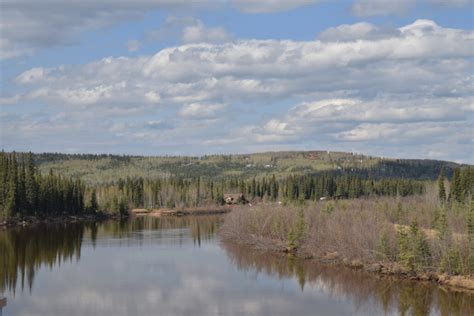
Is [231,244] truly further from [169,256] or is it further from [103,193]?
[103,193]

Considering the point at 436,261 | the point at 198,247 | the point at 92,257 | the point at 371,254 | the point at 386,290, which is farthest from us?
the point at 198,247

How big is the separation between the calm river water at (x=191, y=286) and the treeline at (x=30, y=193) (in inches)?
1306

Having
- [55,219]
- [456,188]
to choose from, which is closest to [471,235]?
[456,188]

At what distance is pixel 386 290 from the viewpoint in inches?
2095

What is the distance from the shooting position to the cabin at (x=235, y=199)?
629 ft

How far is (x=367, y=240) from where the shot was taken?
64.6 m

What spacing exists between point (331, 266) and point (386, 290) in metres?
13.7

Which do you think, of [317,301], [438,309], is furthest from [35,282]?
[438,309]

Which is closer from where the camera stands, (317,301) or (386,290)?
(317,301)

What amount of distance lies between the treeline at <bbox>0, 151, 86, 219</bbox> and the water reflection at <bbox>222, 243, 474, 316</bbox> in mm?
59631

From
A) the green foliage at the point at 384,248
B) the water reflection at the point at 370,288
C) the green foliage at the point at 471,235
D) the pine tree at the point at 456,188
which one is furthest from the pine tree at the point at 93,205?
the green foliage at the point at 471,235

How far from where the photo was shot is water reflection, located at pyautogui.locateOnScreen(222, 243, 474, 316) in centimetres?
4719

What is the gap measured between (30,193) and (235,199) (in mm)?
80153

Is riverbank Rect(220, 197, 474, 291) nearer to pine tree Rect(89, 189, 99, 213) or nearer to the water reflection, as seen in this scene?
the water reflection
